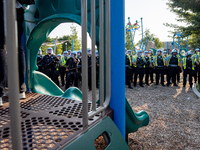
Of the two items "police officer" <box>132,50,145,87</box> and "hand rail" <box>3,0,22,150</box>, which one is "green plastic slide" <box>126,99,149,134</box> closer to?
"hand rail" <box>3,0,22,150</box>

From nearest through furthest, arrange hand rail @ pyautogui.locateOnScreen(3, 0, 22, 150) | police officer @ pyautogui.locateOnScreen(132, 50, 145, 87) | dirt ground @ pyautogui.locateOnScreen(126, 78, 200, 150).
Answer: hand rail @ pyautogui.locateOnScreen(3, 0, 22, 150)
dirt ground @ pyautogui.locateOnScreen(126, 78, 200, 150)
police officer @ pyautogui.locateOnScreen(132, 50, 145, 87)

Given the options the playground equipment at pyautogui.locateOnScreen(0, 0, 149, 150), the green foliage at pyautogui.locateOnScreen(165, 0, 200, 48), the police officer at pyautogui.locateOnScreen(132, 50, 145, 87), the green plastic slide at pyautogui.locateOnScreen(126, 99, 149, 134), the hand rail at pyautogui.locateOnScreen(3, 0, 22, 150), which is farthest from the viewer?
the police officer at pyautogui.locateOnScreen(132, 50, 145, 87)

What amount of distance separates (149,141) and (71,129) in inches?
60.6

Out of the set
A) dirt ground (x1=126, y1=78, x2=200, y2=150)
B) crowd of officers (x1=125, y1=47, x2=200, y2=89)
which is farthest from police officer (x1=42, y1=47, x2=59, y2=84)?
dirt ground (x1=126, y1=78, x2=200, y2=150)

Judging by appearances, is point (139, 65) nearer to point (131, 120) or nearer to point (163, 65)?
point (163, 65)

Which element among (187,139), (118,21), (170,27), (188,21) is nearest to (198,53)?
(188,21)

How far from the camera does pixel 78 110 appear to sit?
145cm

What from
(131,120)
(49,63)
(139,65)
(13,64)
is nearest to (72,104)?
(131,120)

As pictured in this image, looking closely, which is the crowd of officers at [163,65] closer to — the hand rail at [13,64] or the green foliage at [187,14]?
the green foliage at [187,14]

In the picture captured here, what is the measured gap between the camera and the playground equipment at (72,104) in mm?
860

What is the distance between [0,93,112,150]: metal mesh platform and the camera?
35.6 inches

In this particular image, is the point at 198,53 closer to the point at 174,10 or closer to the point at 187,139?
the point at 174,10

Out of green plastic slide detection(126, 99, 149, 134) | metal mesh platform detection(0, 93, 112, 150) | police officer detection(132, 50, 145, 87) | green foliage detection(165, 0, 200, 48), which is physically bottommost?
green plastic slide detection(126, 99, 149, 134)

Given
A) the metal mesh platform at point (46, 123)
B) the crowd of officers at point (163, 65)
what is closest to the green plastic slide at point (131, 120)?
the metal mesh platform at point (46, 123)
